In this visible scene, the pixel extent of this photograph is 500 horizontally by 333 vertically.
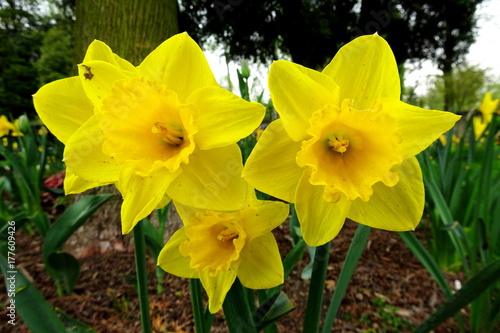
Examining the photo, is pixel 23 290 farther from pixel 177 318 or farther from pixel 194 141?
pixel 177 318

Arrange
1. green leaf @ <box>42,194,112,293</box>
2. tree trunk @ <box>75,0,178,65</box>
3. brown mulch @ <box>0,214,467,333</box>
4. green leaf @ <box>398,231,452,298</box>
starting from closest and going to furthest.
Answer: green leaf @ <box>398,231,452,298</box>, green leaf @ <box>42,194,112,293</box>, brown mulch @ <box>0,214,467,333</box>, tree trunk @ <box>75,0,178,65</box>

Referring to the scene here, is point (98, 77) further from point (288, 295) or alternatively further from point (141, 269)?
point (288, 295)

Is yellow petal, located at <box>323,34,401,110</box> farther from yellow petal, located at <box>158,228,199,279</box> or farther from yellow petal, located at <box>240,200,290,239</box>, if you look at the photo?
yellow petal, located at <box>158,228,199,279</box>

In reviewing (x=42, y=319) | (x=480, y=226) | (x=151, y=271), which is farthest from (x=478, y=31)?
(x=42, y=319)

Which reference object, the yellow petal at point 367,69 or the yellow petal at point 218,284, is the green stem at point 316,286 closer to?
the yellow petal at point 218,284

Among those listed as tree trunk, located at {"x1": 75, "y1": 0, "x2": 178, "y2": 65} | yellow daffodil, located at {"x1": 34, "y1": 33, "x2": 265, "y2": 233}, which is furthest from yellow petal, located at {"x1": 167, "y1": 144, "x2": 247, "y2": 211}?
tree trunk, located at {"x1": 75, "y1": 0, "x2": 178, "y2": 65}

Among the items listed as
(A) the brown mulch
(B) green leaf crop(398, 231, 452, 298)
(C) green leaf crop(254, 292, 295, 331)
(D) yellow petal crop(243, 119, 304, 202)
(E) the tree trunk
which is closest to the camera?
(D) yellow petal crop(243, 119, 304, 202)
